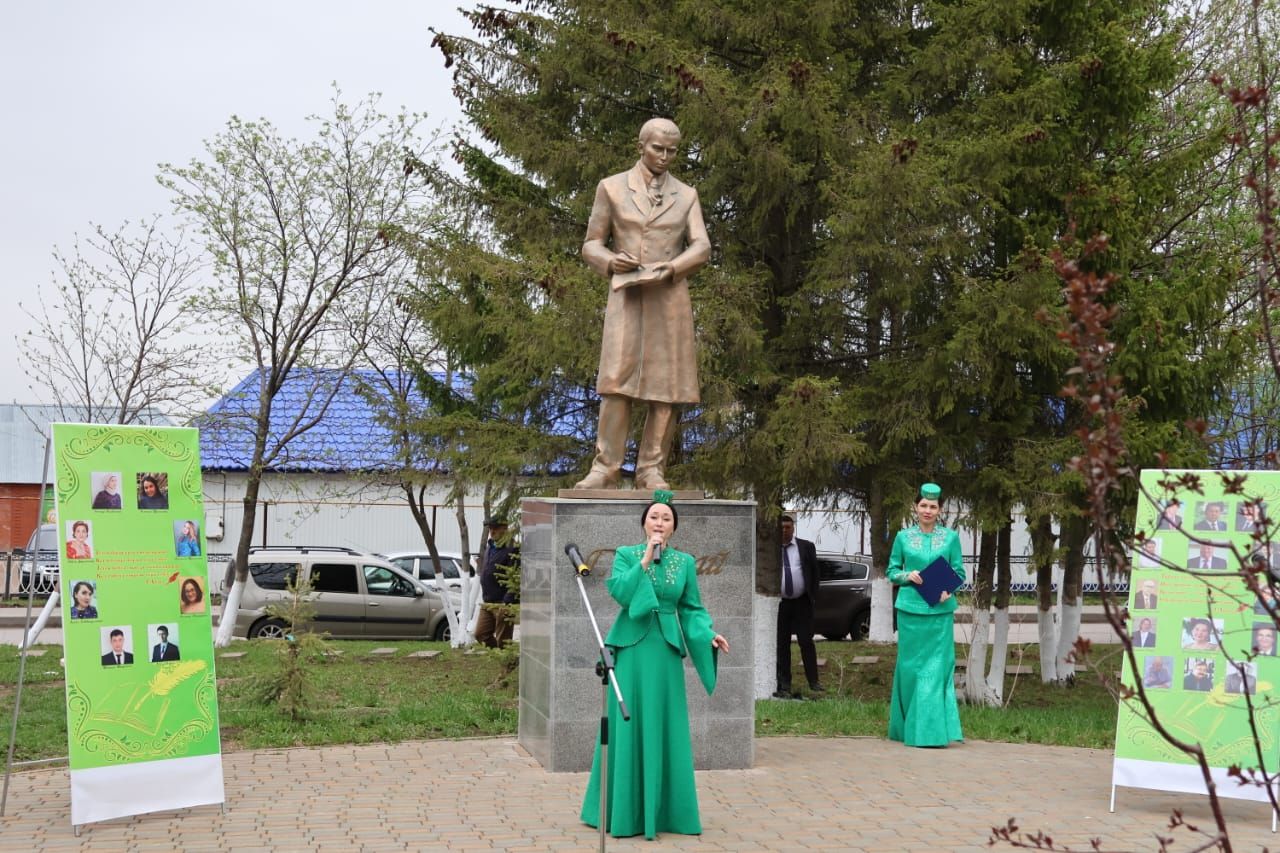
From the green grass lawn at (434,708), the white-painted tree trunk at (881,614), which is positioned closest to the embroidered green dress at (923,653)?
the green grass lawn at (434,708)

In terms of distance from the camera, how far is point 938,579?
34.0 ft

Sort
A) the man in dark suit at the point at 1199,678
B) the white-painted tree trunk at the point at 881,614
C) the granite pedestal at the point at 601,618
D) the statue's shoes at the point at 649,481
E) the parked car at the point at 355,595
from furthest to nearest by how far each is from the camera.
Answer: the white-painted tree trunk at the point at 881,614 < the parked car at the point at 355,595 < the statue's shoes at the point at 649,481 < the granite pedestal at the point at 601,618 < the man in dark suit at the point at 1199,678

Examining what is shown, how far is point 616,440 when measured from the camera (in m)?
9.23

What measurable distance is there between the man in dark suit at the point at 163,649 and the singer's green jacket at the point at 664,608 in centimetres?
250

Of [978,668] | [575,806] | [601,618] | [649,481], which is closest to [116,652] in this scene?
[575,806]

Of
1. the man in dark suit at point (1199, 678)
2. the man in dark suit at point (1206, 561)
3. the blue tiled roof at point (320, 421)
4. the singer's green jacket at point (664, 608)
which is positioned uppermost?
the blue tiled roof at point (320, 421)

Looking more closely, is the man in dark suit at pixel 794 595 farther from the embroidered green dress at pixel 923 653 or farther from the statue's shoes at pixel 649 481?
the statue's shoes at pixel 649 481

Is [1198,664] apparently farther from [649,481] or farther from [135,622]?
[135,622]

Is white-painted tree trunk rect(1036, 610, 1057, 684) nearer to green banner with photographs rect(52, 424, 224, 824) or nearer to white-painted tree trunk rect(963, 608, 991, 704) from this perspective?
white-painted tree trunk rect(963, 608, 991, 704)

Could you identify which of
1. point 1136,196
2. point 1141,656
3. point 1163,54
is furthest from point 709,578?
point 1163,54

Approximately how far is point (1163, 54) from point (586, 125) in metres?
5.65

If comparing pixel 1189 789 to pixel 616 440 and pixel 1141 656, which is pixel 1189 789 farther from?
pixel 616 440

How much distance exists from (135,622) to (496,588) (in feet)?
25.6

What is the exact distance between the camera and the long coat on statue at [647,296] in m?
9.05
